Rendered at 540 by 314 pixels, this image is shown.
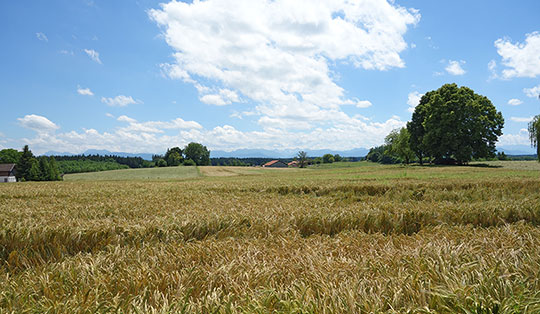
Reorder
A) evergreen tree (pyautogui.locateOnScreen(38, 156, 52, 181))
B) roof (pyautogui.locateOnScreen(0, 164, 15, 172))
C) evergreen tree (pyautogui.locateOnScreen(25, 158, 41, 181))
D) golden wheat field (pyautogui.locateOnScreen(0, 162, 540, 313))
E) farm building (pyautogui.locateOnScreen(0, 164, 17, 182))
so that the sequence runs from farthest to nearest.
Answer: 1. evergreen tree (pyautogui.locateOnScreen(38, 156, 52, 181))
2. evergreen tree (pyautogui.locateOnScreen(25, 158, 41, 181))
3. roof (pyautogui.locateOnScreen(0, 164, 15, 172))
4. farm building (pyautogui.locateOnScreen(0, 164, 17, 182))
5. golden wheat field (pyautogui.locateOnScreen(0, 162, 540, 313))

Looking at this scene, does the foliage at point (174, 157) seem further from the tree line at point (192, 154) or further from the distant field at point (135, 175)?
the distant field at point (135, 175)

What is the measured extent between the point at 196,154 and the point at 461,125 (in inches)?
4585

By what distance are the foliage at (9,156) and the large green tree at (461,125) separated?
132339 mm

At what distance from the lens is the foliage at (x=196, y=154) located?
130 meters

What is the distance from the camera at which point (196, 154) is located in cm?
13100

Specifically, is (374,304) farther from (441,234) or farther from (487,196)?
(487,196)

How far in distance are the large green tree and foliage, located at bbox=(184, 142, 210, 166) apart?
108 metres

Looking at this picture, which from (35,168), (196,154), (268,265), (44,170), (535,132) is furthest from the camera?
(196,154)

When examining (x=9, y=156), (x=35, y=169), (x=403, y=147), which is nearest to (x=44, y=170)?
(x=35, y=169)

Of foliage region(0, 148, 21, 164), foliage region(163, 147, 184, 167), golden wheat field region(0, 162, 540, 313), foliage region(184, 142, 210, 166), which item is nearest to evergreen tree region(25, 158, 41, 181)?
foliage region(0, 148, 21, 164)

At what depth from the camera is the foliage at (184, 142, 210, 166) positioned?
130375 millimetres

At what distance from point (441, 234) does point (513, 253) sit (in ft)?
3.66

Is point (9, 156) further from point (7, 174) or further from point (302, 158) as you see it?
point (302, 158)

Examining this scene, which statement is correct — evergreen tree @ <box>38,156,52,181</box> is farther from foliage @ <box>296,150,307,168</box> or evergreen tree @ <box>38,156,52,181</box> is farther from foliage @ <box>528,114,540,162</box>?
foliage @ <box>528,114,540,162</box>
